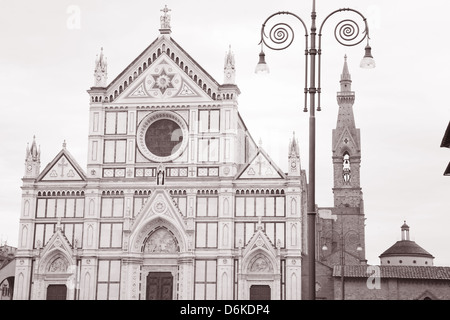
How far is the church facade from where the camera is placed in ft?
157

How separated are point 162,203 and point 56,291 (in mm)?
8723

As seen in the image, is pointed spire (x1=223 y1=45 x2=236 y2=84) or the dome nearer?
pointed spire (x1=223 y1=45 x2=236 y2=84)

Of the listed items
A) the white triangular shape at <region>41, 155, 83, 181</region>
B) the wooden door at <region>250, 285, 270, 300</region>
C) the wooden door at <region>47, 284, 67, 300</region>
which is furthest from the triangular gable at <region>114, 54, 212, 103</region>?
the wooden door at <region>47, 284, 67, 300</region>

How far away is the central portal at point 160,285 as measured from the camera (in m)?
48.3

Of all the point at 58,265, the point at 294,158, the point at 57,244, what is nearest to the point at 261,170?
the point at 294,158

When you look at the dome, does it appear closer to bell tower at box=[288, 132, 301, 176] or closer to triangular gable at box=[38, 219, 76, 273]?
bell tower at box=[288, 132, 301, 176]

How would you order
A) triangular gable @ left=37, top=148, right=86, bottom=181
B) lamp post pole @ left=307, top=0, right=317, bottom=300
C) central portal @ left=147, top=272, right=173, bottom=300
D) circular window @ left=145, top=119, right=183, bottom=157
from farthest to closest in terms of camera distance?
triangular gable @ left=37, top=148, right=86, bottom=181 → circular window @ left=145, top=119, right=183, bottom=157 → central portal @ left=147, top=272, right=173, bottom=300 → lamp post pole @ left=307, top=0, right=317, bottom=300

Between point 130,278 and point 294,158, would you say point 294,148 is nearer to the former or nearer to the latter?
point 294,158

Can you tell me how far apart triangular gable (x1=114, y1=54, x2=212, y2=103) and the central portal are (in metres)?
11.3

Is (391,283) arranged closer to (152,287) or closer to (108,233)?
(152,287)

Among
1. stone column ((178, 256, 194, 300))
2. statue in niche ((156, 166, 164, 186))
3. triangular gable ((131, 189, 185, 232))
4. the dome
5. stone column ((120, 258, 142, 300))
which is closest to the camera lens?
stone column ((178, 256, 194, 300))

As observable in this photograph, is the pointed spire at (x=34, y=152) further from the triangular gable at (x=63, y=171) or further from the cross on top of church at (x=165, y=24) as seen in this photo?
the cross on top of church at (x=165, y=24)
